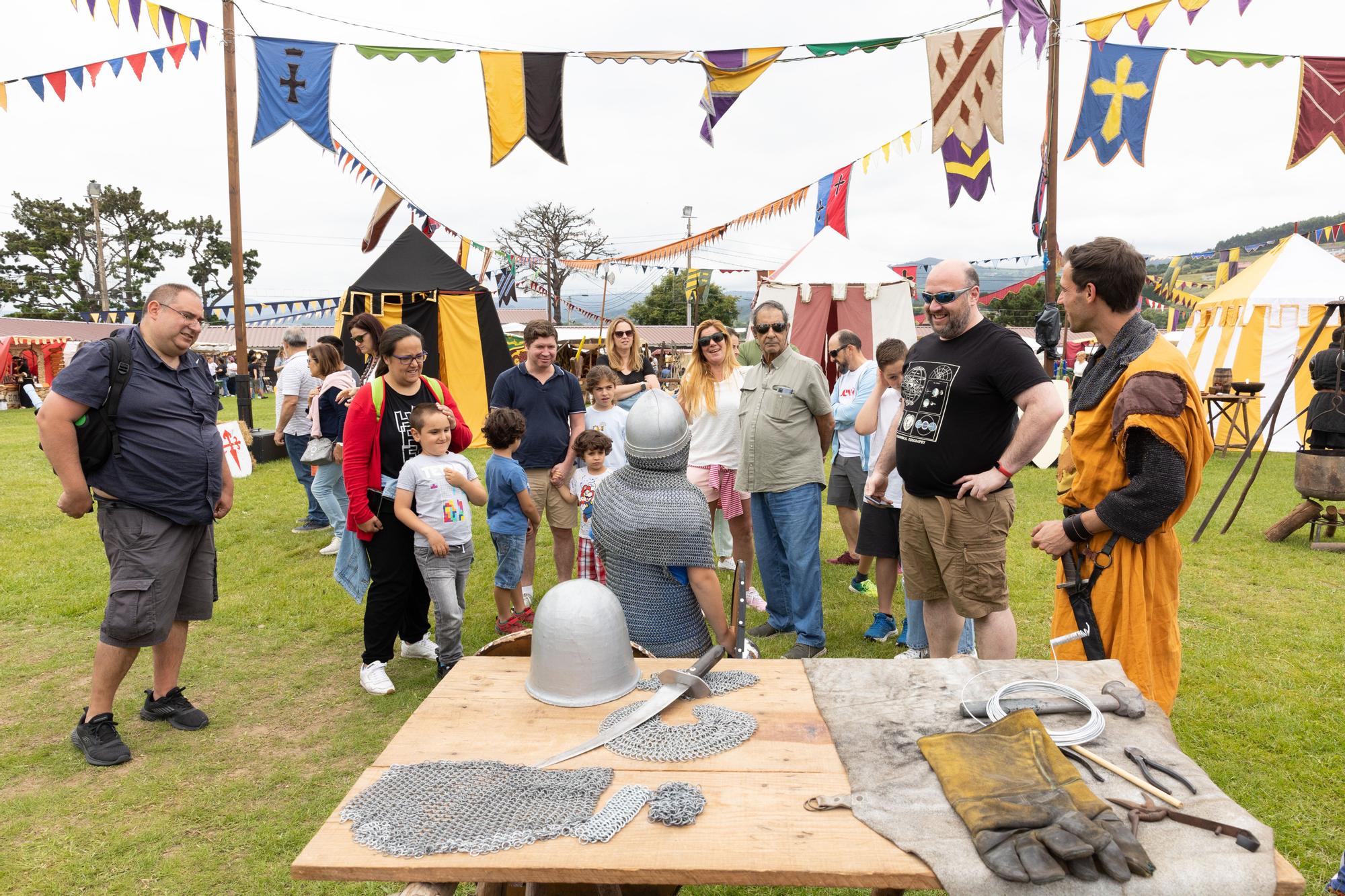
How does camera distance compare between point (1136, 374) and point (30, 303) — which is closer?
point (1136, 374)

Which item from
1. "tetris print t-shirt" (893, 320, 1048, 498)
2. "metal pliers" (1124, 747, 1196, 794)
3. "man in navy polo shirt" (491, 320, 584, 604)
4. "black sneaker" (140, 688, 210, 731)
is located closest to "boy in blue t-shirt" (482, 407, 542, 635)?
"man in navy polo shirt" (491, 320, 584, 604)

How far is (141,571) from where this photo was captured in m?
3.13

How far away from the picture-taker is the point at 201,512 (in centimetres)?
328

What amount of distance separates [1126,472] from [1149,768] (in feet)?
3.35

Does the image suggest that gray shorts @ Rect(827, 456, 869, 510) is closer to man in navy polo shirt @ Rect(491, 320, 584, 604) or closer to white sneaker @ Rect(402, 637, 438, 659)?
man in navy polo shirt @ Rect(491, 320, 584, 604)

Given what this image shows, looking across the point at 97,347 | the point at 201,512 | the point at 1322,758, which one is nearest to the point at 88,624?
the point at 201,512

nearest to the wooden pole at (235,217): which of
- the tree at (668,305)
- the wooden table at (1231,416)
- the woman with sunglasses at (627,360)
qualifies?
the woman with sunglasses at (627,360)

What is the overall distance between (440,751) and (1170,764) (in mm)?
1541

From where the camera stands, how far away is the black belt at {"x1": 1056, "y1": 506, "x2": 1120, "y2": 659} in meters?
2.37

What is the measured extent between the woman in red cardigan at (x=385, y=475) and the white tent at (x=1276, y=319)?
11.8 metres

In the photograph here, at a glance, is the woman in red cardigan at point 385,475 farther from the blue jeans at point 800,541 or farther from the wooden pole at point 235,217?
the wooden pole at point 235,217

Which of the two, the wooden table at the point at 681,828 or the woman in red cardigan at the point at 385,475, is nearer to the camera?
the wooden table at the point at 681,828

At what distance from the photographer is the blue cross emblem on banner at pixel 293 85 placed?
312 inches

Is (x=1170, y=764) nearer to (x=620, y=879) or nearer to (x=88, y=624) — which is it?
(x=620, y=879)
